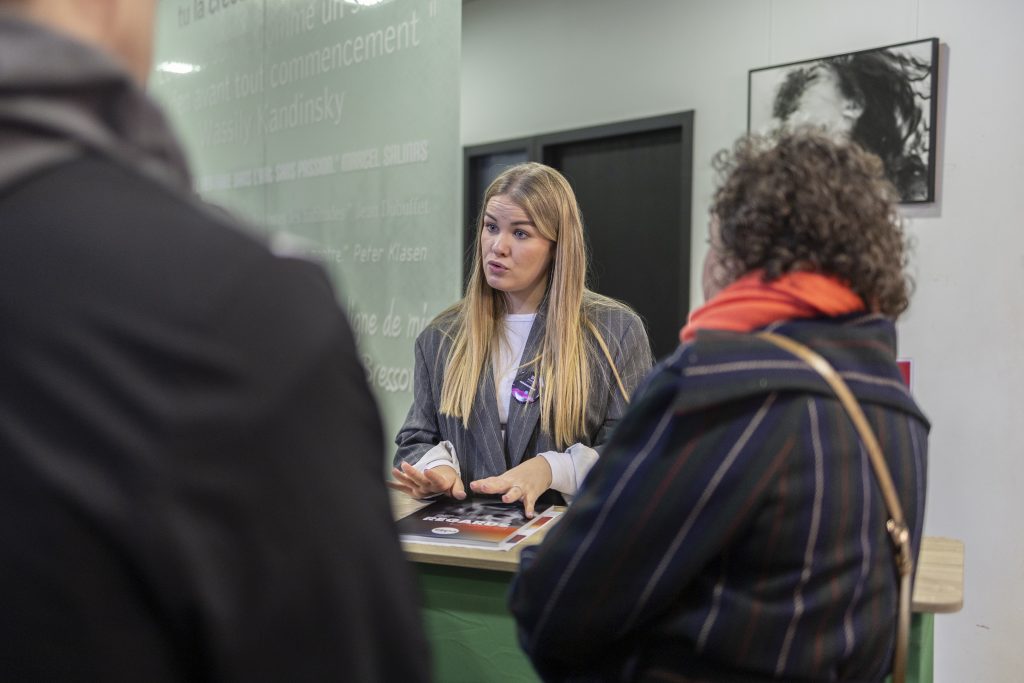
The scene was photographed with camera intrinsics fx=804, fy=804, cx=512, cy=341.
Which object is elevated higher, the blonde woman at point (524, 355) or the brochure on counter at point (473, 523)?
the blonde woman at point (524, 355)

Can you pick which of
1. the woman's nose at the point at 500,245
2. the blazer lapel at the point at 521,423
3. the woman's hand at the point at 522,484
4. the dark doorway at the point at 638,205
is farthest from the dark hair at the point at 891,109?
the woman's hand at the point at 522,484

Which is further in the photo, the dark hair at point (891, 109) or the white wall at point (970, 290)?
the dark hair at point (891, 109)

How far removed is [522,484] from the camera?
5.88 feet

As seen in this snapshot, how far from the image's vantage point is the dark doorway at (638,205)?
13.0 ft

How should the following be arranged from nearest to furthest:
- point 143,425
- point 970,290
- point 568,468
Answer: point 143,425, point 568,468, point 970,290

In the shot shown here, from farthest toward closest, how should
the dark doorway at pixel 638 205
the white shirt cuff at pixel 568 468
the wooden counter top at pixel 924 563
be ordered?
the dark doorway at pixel 638 205
the white shirt cuff at pixel 568 468
the wooden counter top at pixel 924 563

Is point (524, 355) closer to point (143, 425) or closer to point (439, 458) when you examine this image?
point (439, 458)

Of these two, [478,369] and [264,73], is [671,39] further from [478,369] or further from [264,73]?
[478,369]

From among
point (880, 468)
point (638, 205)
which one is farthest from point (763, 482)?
point (638, 205)

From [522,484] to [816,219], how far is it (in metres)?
1.00

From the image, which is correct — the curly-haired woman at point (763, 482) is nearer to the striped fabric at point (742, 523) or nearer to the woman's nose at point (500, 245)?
the striped fabric at point (742, 523)

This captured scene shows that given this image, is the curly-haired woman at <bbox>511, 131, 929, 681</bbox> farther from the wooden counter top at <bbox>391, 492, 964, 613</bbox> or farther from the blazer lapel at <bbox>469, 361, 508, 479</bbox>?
the blazer lapel at <bbox>469, 361, 508, 479</bbox>

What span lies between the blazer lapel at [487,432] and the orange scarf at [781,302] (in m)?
1.13

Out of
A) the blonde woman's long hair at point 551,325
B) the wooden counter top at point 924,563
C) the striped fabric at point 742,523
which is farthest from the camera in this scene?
the blonde woman's long hair at point 551,325
